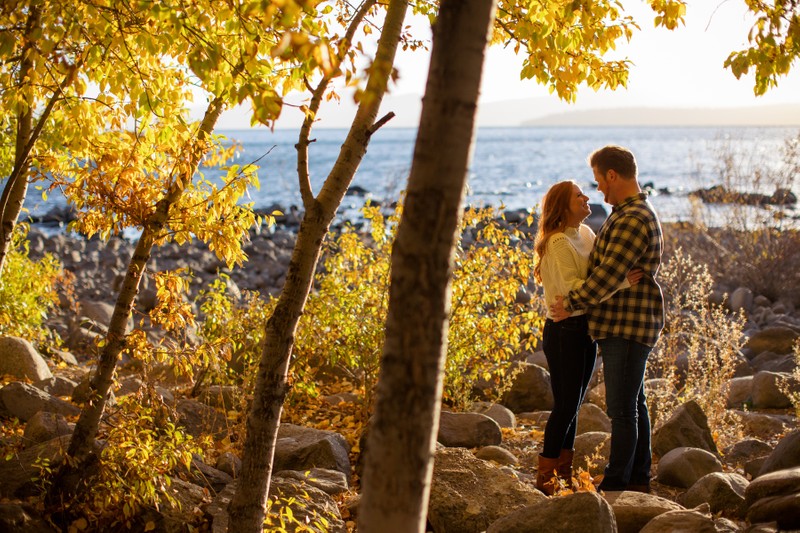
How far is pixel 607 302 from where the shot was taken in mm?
4578

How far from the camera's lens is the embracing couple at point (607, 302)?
4473 millimetres

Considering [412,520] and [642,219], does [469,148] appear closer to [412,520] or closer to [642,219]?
[412,520]

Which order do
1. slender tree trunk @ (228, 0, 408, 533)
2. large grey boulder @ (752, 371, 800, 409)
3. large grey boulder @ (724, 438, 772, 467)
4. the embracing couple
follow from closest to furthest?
1. slender tree trunk @ (228, 0, 408, 533)
2. the embracing couple
3. large grey boulder @ (724, 438, 772, 467)
4. large grey boulder @ (752, 371, 800, 409)

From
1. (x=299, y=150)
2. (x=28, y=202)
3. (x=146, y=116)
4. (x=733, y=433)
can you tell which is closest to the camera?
(x=299, y=150)

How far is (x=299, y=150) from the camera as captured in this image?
362cm

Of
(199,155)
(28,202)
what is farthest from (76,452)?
(28,202)

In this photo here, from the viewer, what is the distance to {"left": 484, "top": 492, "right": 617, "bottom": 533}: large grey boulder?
379 centimetres

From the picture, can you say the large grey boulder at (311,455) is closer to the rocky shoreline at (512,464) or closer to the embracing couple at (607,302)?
the rocky shoreline at (512,464)

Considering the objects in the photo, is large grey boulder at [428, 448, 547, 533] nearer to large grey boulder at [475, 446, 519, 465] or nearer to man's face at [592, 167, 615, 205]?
large grey boulder at [475, 446, 519, 465]

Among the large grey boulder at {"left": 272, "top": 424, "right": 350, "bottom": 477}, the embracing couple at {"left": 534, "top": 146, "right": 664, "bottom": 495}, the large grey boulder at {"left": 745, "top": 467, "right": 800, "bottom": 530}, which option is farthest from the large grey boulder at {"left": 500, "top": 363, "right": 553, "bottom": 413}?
the large grey boulder at {"left": 745, "top": 467, "right": 800, "bottom": 530}

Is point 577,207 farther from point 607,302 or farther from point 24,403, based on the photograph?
point 24,403

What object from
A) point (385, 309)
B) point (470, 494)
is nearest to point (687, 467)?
point (470, 494)

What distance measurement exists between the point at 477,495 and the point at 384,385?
8.70 feet

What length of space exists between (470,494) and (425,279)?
110 inches
